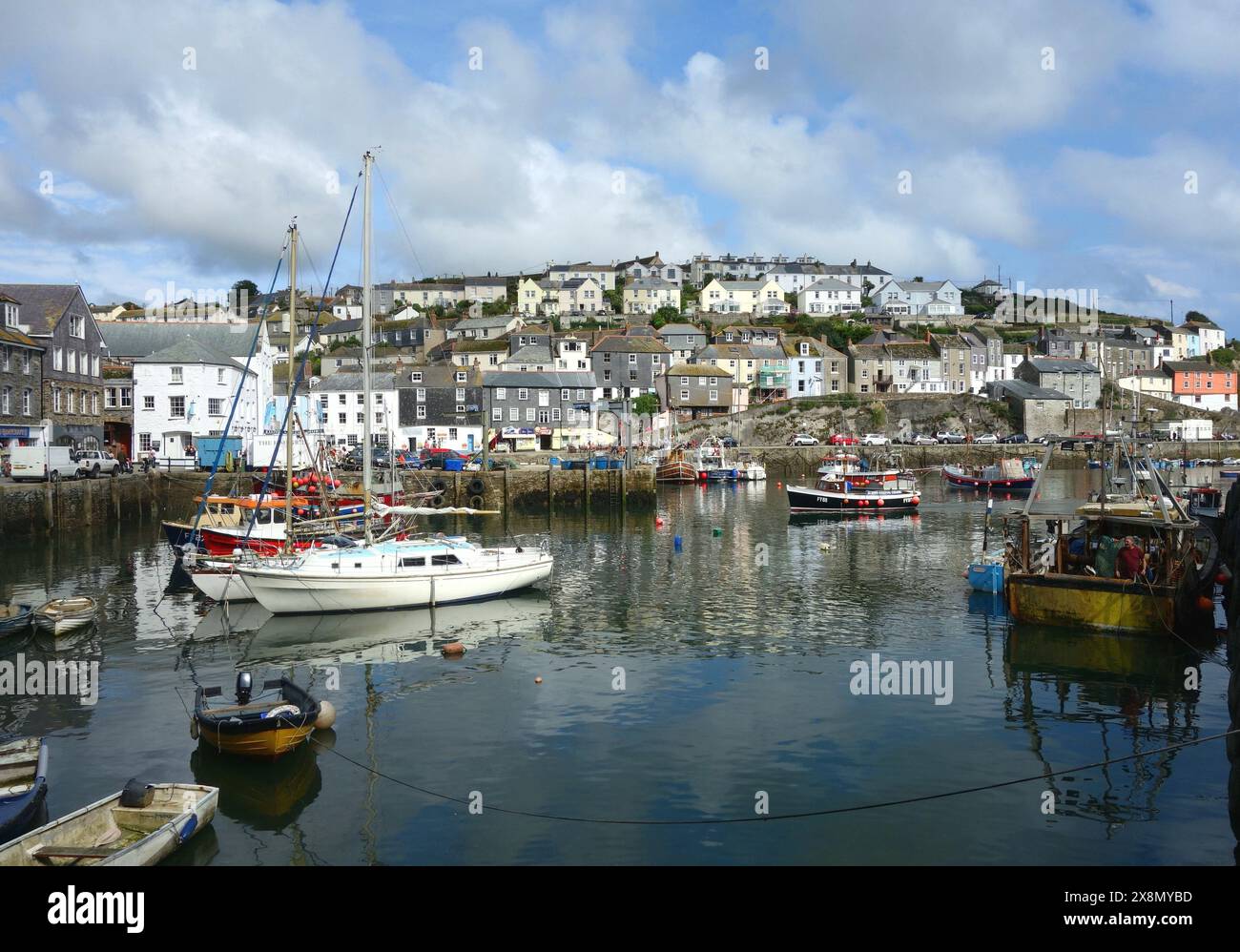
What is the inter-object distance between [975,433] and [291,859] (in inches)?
4114

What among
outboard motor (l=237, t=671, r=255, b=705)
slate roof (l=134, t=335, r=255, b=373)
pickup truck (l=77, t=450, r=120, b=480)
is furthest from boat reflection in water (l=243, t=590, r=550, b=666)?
slate roof (l=134, t=335, r=255, b=373)

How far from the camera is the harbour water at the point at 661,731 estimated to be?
545 inches

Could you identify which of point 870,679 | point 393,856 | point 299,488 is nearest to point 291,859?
point 393,856

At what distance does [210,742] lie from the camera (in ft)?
54.4

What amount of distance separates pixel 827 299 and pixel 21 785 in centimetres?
14293

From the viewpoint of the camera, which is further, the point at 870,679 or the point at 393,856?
the point at 870,679

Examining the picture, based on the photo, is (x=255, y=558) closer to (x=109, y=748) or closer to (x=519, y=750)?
(x=109, y=748)

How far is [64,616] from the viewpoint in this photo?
25.6m

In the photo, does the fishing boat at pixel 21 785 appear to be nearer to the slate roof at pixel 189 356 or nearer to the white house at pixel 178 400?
the white house at pixel 178 400

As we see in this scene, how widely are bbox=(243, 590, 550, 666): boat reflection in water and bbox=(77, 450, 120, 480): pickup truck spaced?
30.3 metres

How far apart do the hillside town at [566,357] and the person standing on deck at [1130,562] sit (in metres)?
23.6

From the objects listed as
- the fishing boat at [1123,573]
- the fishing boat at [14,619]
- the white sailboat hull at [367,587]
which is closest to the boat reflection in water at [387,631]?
the white sailboat hull at [367,587]

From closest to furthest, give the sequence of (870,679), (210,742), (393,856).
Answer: (393,856)
(210,742)
(870,679)

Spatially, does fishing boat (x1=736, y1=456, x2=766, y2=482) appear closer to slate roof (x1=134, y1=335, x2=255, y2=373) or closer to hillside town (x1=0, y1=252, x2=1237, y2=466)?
hillside town (x1=0, y1=252, x2=1237, y2=466)
